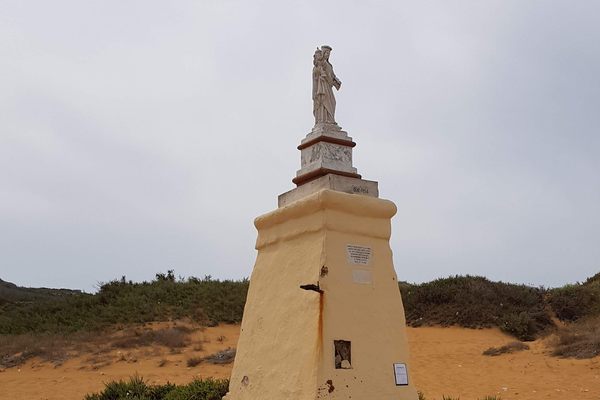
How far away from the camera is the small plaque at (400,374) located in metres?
5.21

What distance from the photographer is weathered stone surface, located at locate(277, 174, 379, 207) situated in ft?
18.7

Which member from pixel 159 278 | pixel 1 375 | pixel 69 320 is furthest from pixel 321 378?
pixel 159 278

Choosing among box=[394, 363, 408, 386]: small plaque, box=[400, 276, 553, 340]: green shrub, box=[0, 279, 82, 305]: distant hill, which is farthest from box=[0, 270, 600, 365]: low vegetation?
box=[394, 363, 408, 386]: small plaque

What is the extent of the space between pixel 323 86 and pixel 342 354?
2.81m

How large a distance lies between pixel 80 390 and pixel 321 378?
9707mm

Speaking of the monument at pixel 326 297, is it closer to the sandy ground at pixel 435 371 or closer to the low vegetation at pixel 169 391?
the low vegetation at pixel 169 391

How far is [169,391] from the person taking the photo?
9.52 m

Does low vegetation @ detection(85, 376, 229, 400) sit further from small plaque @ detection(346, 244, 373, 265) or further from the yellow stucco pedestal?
small plaque @ detection(346, 244, 373, 265)

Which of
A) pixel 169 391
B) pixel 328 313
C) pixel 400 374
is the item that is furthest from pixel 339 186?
pixel 169 391

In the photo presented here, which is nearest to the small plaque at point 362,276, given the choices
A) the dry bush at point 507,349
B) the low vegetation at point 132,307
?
the dry bush at point 507,349

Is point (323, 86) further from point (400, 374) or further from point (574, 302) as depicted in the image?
point (574, 302)

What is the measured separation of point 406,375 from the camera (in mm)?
5297

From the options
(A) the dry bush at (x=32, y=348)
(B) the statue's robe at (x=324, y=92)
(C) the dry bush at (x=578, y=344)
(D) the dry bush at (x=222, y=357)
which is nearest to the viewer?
(B) the statue's robe at (x=324, y=92)

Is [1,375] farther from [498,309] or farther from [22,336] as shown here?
[498,309]
